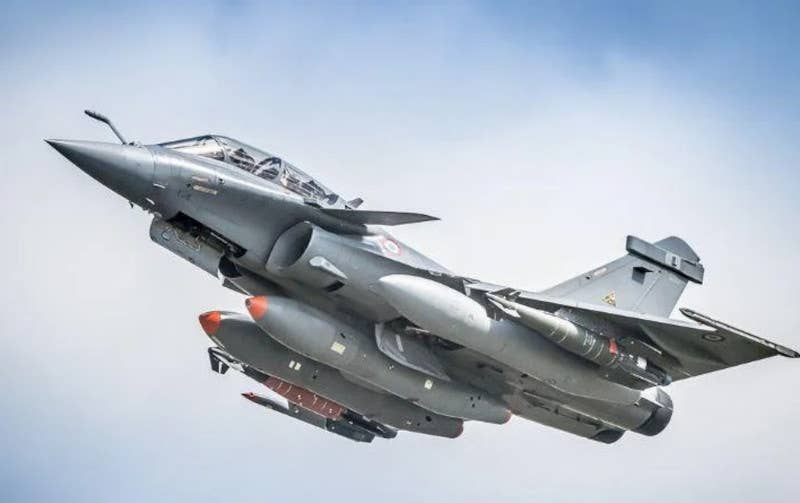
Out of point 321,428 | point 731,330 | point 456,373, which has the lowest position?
point 321,428

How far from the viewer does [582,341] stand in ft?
64.1

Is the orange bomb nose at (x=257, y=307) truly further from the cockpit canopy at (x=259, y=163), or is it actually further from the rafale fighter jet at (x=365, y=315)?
the cockpit canopy at (x=259, y=163)

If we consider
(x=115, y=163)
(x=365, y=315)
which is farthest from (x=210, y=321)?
(x=115, y=163)

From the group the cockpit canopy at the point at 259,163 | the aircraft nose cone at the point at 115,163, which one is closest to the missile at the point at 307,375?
the cockpit canopy at the point at 259,163

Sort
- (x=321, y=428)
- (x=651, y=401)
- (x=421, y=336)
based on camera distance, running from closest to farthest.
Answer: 1. (x=421, y=336)
2. (x=651, y=401)
3. (x=321, y=428)

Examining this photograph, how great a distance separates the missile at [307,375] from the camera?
20.7 meters

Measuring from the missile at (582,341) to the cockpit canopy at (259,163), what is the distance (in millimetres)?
3160

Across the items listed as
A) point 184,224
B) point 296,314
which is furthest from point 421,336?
point 184,224

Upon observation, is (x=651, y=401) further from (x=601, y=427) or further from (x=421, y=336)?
(x=421, y=336)

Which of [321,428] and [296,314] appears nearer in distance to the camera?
[296,314]

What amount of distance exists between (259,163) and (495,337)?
4.59m

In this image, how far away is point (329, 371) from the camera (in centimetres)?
2158

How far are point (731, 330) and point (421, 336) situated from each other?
196 inches

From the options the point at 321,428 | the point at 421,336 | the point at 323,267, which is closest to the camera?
the point at 323,267
